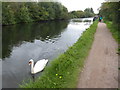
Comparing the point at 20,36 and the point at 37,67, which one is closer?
the point at 37,67

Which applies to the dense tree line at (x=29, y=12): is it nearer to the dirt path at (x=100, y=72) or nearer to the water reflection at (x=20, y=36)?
the water reflection at (x=20, y=36)

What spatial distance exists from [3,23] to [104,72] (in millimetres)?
33348

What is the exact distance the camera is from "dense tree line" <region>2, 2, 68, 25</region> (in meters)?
36.6

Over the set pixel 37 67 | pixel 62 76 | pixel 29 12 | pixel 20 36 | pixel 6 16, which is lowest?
pixel 37 67

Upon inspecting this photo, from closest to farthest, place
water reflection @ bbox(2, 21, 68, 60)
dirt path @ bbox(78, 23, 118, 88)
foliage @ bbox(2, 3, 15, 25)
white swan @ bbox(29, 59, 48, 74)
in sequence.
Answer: dirt path @ bbox(78, 23, 118, 88)
white swan @ bbox(29, 59, 48, 74)
water reflection @ bbox(2, 21, 68, 60)
foliage @ bbox(2, 3, 15, 25)

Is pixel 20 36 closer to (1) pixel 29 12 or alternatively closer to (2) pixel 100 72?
(2) pixel 100 72

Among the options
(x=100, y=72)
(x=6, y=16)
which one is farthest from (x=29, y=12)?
(x=100, y=72)

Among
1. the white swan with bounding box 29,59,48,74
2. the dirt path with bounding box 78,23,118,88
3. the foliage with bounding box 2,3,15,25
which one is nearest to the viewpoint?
the dirt path with bounding box 78,23,118,88

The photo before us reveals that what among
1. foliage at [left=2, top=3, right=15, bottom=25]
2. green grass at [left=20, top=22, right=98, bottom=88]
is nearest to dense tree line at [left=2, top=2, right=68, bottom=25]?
foliage at [left=2, top=3, right=15, bottom=25]

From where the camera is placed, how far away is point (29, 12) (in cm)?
5247

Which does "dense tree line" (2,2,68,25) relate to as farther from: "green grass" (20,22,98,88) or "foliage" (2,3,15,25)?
"green grass" (20,22,98,88)

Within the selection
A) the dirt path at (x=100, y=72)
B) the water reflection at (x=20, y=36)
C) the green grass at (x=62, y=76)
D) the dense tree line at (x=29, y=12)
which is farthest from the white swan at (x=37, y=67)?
the dense tree line at (x=29, y=12)

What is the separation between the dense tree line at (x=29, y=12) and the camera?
36625mm

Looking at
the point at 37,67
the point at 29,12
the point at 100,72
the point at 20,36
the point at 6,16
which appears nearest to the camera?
the point at 100,72
